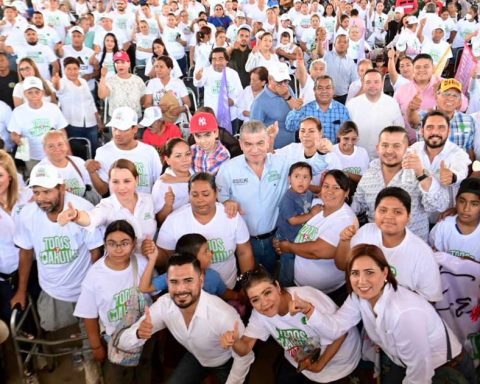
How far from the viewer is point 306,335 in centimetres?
291

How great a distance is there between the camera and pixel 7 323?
3.63 metres

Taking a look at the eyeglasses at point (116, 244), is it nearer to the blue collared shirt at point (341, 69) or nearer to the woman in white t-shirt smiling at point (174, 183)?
the woman in white t-shirt smiling at point (174, 183)

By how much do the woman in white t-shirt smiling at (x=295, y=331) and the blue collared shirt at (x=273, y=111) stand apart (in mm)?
2302

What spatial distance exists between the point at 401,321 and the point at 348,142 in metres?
1.97

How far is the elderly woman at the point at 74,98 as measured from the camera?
5973mm

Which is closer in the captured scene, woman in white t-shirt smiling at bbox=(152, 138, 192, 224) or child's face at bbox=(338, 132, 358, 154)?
woman in white t-shirt smiling at bbox=(152, 138, 192, 224)

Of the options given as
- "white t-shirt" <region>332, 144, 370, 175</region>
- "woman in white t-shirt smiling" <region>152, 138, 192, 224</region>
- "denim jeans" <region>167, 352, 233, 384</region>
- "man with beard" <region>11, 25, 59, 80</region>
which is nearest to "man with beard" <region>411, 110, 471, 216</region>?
"white t-shirt" <region>332, 144, 370, 175</region>

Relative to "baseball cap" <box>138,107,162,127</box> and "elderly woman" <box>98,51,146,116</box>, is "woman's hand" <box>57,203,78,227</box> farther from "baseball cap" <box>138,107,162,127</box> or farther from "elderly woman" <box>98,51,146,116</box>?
"elderly woman" <box>98,51,146,116</box>

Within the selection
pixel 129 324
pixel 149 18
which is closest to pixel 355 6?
pixel 149 18

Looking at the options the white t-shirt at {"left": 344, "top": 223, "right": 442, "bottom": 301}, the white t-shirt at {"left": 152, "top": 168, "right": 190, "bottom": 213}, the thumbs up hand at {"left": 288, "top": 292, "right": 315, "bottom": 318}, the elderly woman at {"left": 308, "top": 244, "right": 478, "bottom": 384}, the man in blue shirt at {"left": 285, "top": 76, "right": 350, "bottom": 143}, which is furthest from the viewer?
the man in blue shirt at {"left": 285, "top": 76, "right": 350, "bottom": 143}

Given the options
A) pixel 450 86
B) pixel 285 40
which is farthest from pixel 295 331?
pixel 285 40

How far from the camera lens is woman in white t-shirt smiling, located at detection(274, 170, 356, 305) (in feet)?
10.7

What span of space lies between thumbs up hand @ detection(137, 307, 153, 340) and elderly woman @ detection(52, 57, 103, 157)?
368cm

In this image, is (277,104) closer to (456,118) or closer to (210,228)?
(456,118)
